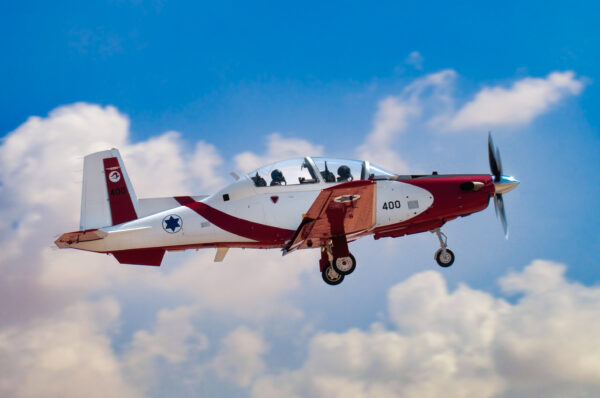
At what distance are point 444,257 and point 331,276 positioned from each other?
336 cm

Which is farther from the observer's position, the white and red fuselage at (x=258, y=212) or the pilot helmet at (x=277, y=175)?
the pilot helmet at (x=277, y=175)

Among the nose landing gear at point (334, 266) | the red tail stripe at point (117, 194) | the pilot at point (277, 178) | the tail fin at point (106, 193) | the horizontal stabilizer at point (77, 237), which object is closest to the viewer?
the horizontal stabilizer at point (77, 237)

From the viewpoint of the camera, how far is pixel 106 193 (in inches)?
658

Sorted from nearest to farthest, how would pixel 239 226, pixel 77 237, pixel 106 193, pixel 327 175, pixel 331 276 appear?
1. pixel 77 237
2. pixel 327 175
3. pixel 239 226
4. pixel 106 193
5. pixel 331 276

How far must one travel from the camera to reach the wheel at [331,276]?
16.8m

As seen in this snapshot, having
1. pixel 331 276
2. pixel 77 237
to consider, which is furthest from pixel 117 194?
pixel 331 276

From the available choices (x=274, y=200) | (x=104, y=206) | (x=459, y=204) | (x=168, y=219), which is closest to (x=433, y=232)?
(x=459, y=204)

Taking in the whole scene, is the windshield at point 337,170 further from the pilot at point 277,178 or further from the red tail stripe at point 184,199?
the red tail stripe at point 184,199

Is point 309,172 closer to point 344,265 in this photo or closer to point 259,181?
point 259,181

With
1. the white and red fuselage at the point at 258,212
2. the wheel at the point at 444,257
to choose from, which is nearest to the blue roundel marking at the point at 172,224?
the white and red fuselage at the point at 258,212

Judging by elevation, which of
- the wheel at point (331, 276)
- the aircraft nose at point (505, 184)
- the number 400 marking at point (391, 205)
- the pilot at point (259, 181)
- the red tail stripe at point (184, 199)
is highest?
the aircraft nose at point (505, 184)

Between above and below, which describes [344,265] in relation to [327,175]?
below

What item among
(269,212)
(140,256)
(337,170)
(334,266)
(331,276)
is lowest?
(331,276)

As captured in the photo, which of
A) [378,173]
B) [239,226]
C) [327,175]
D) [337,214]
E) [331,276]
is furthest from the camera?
[331,276]
